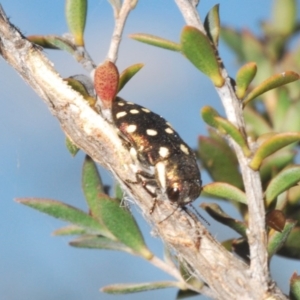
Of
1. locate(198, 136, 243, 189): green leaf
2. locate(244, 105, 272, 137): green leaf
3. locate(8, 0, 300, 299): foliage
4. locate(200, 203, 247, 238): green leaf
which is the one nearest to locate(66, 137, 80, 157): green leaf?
locate(8, 0, 300, 299): foliage

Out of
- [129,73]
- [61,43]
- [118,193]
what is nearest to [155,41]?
[129,73]

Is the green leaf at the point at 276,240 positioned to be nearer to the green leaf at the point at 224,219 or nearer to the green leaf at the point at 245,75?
the green leaf at the point at 224,219

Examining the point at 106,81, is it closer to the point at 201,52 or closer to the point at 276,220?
the point at 201,52

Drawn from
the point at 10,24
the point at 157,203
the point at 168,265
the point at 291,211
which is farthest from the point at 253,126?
the point at 10,24

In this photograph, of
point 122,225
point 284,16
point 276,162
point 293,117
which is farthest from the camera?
point 284,16

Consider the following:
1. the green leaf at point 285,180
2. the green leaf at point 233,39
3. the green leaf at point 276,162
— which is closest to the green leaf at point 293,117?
the green leaf at point 276,162

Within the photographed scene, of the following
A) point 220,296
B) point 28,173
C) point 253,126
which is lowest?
point 220,296

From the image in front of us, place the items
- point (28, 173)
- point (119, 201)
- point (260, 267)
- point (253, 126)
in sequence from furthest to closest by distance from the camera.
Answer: point (28, 173) → point (253, 126) → point (119, 201) → point (260, 267)

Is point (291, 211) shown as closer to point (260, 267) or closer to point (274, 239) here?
point (274, 239)
